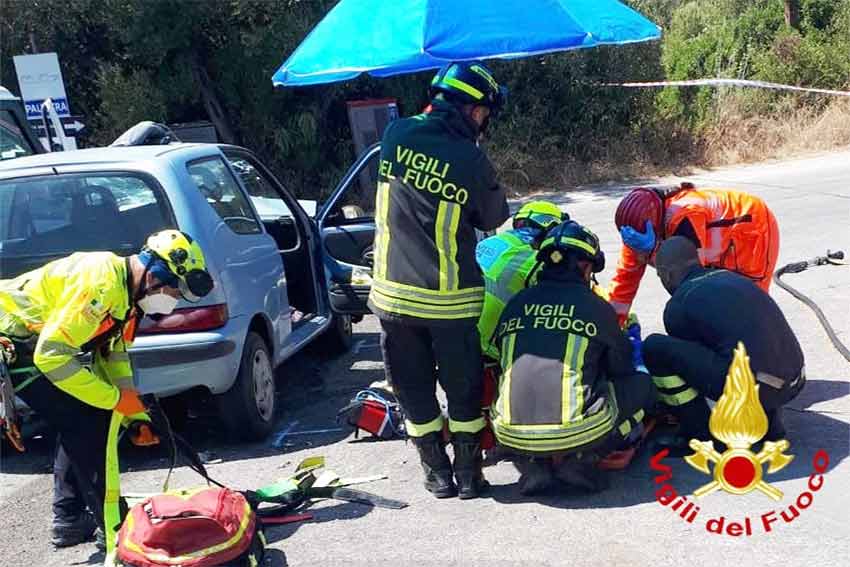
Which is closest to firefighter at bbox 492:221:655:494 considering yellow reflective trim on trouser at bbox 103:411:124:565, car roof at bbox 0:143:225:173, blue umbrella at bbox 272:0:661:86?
yellow reflective trim on trouser at bbox 103:411:124:565

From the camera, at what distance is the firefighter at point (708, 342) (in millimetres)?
4867

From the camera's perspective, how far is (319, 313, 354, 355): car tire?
770cm

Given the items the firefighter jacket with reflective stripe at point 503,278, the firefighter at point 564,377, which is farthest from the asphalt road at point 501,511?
the firefighter jacket with reflective stripe at point 503,278

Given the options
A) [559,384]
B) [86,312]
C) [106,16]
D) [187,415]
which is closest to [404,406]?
[559,384]

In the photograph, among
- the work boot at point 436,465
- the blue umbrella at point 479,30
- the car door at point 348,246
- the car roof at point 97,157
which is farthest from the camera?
the blue umbrella at point 479,30

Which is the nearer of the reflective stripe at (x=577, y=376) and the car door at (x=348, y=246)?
the reflective stripe at (x=577, y=376)

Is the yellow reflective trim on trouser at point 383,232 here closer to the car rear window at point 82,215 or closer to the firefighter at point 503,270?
the firefighter at point 503,270

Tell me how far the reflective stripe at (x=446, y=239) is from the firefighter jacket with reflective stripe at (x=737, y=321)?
48.8 inches

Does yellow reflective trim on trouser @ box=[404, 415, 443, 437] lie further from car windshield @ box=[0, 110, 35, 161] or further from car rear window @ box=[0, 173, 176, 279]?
car windshield @ box=[0, 110, 35, 161]

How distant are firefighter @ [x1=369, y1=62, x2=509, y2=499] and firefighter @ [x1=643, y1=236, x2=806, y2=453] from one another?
1.01m

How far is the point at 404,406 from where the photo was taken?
4938 millimetres

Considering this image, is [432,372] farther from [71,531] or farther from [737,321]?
[71,531]

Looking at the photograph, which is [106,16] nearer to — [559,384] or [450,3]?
[450,3]

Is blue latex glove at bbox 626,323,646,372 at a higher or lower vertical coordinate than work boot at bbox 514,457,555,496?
higher
